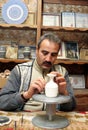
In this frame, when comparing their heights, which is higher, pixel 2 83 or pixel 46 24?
pixel 46 24

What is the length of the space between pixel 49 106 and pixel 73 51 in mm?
1743

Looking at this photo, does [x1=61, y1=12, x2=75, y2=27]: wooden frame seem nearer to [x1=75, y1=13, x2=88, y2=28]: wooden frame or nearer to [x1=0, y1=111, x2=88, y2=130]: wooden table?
[x1=75, y1=13, x2=88, y2=28]: wooden frame

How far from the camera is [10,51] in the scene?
276 centimetres

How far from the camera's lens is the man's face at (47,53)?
1620mm

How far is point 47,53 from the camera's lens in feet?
5.37

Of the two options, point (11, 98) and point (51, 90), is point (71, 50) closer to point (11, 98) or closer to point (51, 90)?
point (11, 98)

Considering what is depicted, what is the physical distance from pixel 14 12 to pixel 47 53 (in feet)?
4.40

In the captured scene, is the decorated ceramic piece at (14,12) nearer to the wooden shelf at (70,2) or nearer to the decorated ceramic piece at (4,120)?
the wooden shelf at (70,2)

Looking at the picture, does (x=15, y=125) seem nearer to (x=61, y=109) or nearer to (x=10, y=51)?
(x=61, y=109)

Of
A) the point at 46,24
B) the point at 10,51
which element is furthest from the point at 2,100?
the point at 46,24

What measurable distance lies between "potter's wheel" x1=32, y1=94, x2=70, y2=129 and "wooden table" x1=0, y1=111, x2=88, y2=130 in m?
0.03

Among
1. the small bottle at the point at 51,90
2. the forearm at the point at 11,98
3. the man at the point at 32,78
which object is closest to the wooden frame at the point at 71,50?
the man at the point at 32,78

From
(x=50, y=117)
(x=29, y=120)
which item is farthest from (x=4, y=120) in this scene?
(x=50, y=117)

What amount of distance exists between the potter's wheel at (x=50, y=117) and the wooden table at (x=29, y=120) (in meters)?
0.03
